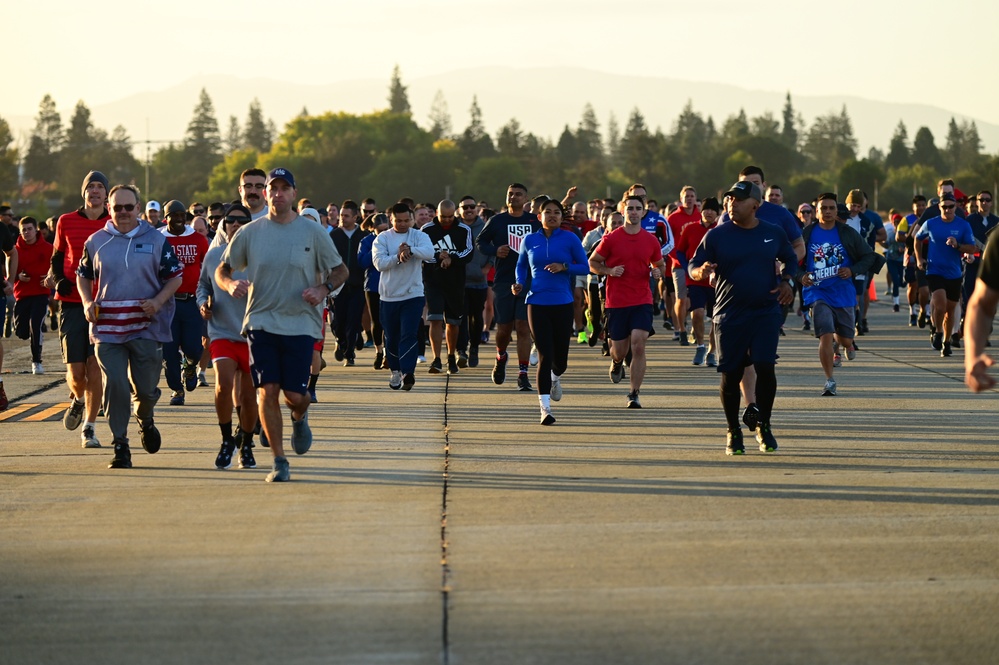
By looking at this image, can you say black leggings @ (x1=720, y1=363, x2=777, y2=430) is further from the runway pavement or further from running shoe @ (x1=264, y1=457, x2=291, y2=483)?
running shoe @ (x1=264, y1=457, x2=291, y2=483)

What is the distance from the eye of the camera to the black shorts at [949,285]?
1919 cm

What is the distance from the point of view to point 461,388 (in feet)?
52.9

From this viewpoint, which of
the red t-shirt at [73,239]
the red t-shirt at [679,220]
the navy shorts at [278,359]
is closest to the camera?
the navy shorts at [278,359]

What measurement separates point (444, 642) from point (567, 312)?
24.9 feet

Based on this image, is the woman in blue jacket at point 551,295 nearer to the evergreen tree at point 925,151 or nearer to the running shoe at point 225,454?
the running shoe at point 225,454

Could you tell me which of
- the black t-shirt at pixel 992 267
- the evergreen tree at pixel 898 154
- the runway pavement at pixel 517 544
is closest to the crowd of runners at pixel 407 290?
the black t-shirt at pixel 992 267

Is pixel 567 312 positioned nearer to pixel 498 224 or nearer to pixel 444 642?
pixel 498 224

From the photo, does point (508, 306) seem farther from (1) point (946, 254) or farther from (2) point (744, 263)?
(1) point (946, 254)

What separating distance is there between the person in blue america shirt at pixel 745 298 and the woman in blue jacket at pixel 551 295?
221 centimetres

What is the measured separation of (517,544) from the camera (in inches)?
301

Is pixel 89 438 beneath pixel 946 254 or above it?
beneath

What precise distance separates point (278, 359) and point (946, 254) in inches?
467

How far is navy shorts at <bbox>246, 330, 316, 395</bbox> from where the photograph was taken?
953cm

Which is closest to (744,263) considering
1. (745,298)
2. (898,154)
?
(745,298)
